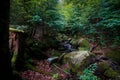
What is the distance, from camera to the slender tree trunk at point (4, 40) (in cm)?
188

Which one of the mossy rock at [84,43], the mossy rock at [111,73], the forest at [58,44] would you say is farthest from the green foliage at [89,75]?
the mossy rock at [84,43]

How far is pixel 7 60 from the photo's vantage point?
2025mm

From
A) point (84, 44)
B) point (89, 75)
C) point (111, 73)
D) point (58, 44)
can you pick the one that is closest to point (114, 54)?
A: point (111, 73)

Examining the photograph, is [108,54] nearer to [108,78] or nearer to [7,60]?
[108,78]

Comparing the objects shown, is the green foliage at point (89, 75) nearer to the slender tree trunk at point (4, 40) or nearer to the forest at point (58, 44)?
the forest at point (58, 44)

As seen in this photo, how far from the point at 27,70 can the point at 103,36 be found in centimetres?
582

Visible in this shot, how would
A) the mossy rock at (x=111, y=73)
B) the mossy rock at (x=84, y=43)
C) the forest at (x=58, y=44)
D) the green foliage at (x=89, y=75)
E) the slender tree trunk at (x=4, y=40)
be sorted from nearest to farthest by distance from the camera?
the slender tree trunk at (x=4, y=40) < the green foliage at (x=89, y=75) < the forest at (x=58, y=44) < the mossy rock at (x=111, y=73) < the mossy rock at (x=84, y=43)

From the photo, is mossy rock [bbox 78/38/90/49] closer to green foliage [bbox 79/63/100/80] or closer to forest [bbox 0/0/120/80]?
forest [bbox 0/0/120/80]

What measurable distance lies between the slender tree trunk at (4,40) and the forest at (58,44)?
389cm

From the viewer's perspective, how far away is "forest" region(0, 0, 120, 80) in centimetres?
808

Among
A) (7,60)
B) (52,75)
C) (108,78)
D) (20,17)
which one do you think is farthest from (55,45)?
(7,60)

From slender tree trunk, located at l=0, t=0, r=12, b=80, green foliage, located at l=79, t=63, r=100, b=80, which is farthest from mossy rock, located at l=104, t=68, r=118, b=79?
slender tree trunk, located at l=0, t=0, r=12, b=80

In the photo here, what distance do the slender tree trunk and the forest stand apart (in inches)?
153

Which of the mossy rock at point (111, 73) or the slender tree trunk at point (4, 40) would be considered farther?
the mossy rock at point (111, 73)
